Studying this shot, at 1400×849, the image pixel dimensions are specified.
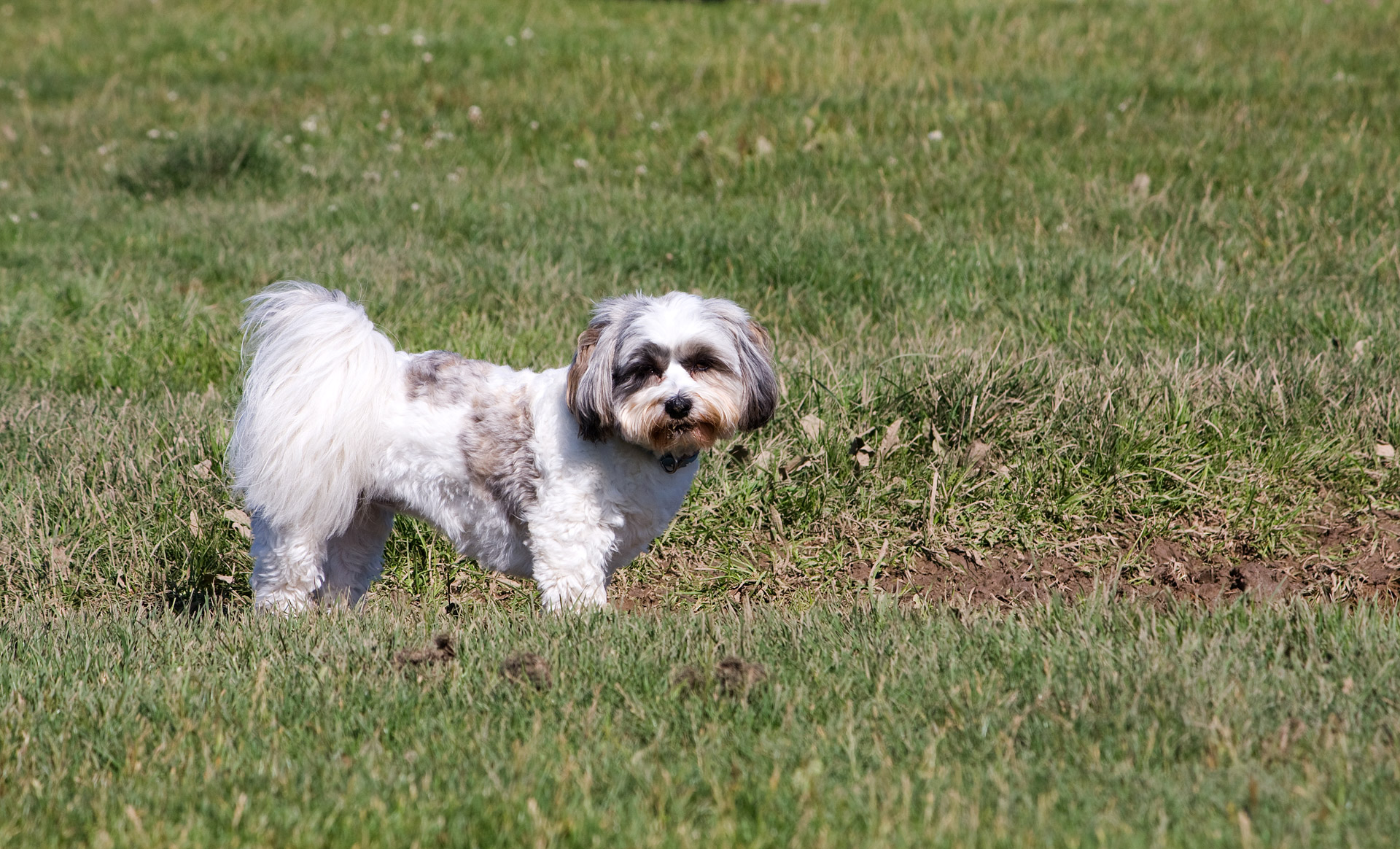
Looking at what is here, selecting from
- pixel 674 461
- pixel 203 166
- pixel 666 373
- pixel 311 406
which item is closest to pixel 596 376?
pixel 666 373

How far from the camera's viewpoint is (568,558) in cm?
427

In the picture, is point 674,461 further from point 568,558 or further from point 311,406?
point 311,406

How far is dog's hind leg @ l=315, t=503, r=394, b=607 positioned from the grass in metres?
0.18

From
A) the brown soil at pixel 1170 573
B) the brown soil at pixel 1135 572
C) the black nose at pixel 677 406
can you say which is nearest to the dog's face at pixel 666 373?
the black nose at pixel 677 406

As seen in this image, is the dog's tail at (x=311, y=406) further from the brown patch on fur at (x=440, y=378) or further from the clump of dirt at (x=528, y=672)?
the clump of dirt at (x=528, y=672)

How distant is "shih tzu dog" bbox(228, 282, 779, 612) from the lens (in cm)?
411

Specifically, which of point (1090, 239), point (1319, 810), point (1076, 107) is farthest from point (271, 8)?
point (1319, 810)

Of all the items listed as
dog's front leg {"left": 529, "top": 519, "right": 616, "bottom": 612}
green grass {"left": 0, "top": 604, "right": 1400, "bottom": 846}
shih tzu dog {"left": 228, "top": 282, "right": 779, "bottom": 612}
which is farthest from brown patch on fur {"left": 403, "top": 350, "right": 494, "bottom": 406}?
green grass {"left": 0, "top": 604, "right": 1400, "bottom": 846}

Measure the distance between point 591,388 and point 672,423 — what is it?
0.92 ft

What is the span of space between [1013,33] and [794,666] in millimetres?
9278

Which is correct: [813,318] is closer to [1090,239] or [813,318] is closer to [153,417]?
[1090,239]

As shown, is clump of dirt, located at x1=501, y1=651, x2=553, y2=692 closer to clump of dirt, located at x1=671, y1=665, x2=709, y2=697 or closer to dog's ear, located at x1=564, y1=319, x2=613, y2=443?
clump of dirt, located at x1=671, y1=665, x2=709, y2=697

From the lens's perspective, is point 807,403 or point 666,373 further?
point 807,403

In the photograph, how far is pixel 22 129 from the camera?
10.6m
